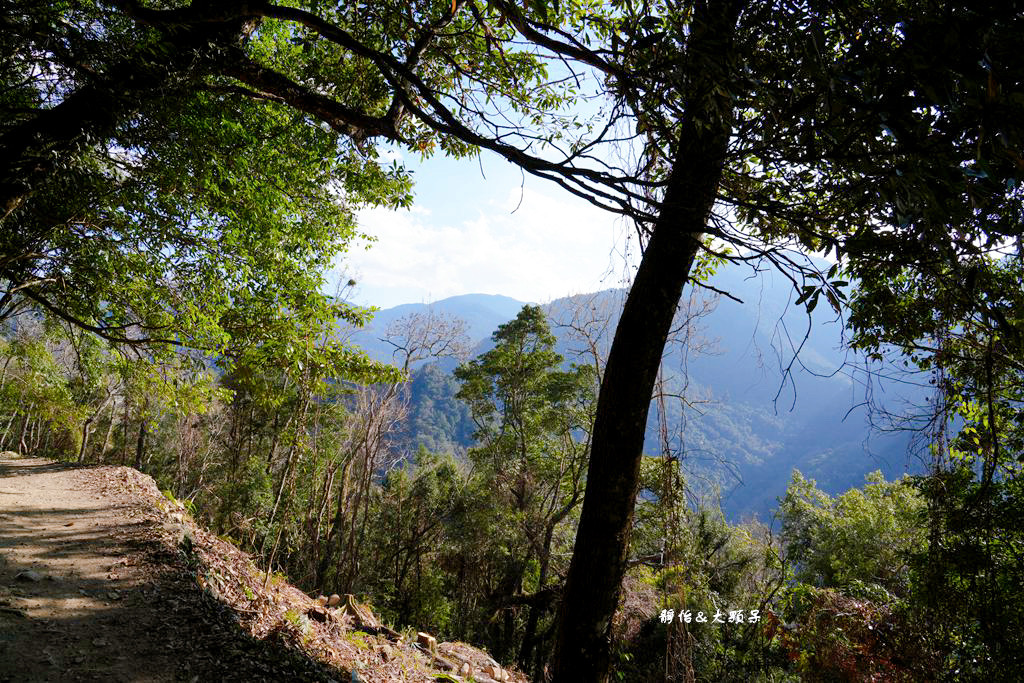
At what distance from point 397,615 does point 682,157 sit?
57.3 ft

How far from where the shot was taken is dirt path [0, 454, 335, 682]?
3293 mm

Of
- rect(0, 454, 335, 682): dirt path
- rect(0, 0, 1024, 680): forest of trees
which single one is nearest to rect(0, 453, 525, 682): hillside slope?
rect(0, 454, 335, 682): dirt path

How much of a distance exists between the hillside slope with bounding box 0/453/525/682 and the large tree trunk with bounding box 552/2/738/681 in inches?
106

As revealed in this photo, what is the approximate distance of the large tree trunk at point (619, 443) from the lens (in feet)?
7.36

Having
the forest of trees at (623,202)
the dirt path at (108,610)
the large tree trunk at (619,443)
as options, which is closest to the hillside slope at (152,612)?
the dirt path at (108,610)

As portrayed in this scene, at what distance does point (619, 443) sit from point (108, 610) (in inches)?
169

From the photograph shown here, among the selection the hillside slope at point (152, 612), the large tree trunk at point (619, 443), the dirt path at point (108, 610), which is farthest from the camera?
the hillside slope at point (152, 612)

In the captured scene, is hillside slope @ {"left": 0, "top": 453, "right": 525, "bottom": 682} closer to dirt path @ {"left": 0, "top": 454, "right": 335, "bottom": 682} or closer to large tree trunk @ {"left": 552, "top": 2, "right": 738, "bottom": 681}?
dirt path @ {"left": 0, "top": 454, "right": 335, "bottom": 682}

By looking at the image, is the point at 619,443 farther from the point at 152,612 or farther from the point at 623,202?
the point at 152,612

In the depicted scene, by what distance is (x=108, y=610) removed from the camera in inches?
153

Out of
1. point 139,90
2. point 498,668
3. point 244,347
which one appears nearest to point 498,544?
point 498,668

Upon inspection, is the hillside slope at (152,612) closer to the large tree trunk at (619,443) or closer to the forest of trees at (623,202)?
the forest of trees at (623,202)

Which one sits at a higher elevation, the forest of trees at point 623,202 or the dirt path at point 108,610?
the forest of trees at point 623,202

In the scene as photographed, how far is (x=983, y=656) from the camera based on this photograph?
4180 mm
